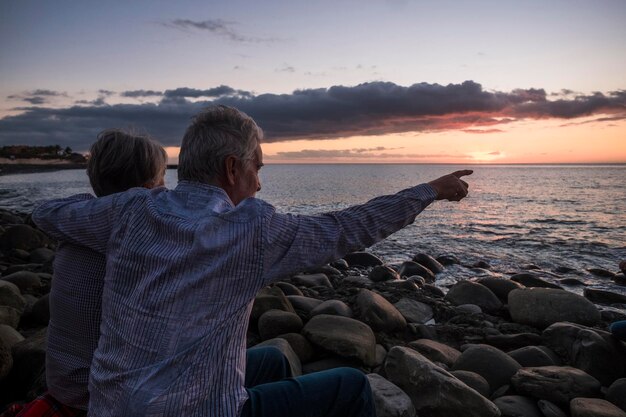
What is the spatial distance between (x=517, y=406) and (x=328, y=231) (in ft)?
11.9

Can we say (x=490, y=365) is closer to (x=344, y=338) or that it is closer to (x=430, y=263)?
(x=344, y=338)

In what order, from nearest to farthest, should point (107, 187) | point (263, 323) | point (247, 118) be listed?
point (247, 118) → point (107, 187) → point (263, 323)

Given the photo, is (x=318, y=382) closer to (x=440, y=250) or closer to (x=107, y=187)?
(x=107, y=187)

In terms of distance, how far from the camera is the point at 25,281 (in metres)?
8.01

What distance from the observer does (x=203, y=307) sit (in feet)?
5.73

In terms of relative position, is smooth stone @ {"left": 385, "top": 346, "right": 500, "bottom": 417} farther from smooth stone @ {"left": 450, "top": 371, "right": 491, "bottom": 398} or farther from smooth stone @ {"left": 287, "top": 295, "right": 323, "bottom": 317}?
smooth stone @ {"left": 287, "top": 295, "right": 323, "bottom": 317}

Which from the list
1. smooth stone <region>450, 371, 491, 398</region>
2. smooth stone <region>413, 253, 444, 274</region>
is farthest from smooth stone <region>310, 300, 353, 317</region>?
smooth stone <region>413, 253, 444, 274</region>

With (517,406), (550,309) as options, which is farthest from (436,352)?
(550,309)

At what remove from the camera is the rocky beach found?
4.19 m

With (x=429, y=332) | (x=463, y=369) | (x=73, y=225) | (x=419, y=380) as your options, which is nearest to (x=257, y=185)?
(x=73, y=225)

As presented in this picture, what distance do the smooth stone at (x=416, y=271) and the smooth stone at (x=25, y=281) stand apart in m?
8.35

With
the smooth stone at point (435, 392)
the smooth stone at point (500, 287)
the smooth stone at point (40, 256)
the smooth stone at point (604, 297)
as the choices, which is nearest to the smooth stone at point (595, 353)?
the smooth stone at point (435, 392)

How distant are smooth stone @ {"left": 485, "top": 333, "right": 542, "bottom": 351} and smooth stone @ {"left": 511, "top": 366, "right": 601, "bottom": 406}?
201 cm

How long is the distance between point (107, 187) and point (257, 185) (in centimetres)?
97
